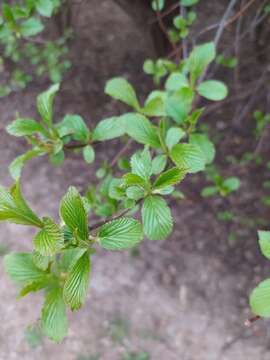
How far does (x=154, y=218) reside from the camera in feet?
2.12

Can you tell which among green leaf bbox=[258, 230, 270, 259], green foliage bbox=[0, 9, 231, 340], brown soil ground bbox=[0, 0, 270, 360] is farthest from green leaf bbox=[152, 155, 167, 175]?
brown soil ground bbox=[0, 0, 270, 360]

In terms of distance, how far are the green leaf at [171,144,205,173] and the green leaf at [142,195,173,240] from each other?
96 millimetres

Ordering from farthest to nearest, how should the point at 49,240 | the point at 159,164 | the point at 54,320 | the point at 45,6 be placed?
1. the point at 45,6
2. the point at 159,164
3. the point at 54,320
4. the point at 49,240

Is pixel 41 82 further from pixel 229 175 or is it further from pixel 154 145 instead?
pixel 154 145

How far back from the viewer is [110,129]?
0.87 meters

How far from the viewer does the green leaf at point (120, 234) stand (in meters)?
Result: 0.60

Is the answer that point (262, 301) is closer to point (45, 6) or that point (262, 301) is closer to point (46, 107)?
point (46, 107)

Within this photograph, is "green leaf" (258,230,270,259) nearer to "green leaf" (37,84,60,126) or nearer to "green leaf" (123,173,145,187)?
"green leaf" (123,173,145,187)

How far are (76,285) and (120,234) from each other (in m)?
0.09

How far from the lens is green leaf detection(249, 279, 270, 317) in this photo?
643 mm

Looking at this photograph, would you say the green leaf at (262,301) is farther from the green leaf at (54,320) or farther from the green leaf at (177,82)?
the green leaf at (177,82)

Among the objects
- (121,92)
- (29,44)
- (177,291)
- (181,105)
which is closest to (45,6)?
(121,92)

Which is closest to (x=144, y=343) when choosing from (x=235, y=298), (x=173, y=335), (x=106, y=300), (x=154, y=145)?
(x=173, y=335)

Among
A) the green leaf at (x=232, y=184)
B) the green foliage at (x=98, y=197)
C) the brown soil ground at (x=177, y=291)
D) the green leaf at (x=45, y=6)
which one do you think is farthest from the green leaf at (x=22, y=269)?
the brown soil ground at (x=177, y=291)
